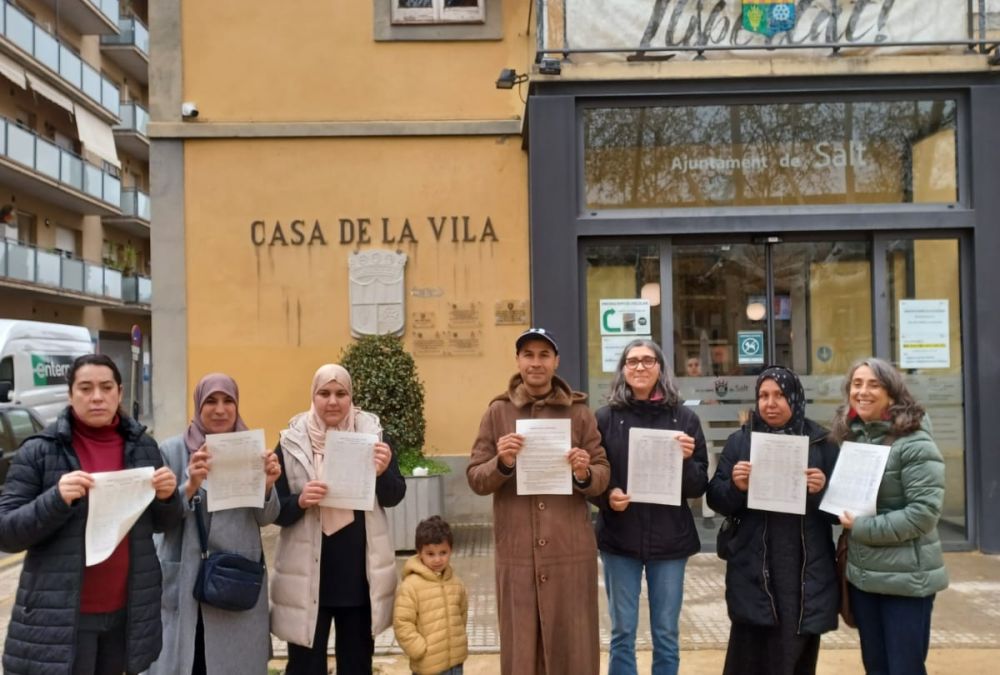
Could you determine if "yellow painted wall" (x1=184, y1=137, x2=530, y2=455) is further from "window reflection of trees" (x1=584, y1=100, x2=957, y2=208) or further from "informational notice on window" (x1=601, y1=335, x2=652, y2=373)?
"window reflection of trees" (x1=584, y1=100, x2=957, y2=208)

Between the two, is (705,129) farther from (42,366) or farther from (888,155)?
(42,366)

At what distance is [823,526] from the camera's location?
11.3 feet

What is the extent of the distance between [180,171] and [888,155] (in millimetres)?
7300

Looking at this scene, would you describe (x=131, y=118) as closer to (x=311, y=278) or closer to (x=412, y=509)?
(x=311, y=278)

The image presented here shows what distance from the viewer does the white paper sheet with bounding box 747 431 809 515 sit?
3336 mm

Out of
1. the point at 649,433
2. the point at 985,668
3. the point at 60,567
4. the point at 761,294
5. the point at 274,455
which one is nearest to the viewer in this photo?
the point at 60,567

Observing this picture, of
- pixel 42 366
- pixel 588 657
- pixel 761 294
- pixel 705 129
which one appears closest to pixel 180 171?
pixel 705 129

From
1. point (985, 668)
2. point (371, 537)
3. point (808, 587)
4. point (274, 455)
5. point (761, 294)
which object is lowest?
point (985, 668)

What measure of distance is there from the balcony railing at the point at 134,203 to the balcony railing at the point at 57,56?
2.95 metres

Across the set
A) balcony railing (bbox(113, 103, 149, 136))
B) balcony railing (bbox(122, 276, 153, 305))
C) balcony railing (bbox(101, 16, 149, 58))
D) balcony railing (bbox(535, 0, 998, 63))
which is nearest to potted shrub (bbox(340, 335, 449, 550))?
balcony railing (bbox(535, 0, 998, 63))

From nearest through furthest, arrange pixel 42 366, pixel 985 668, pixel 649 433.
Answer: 1. pixel 649 433
2. pixel 985 668
3. pixel 42 366

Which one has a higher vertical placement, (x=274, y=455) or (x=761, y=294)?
(x=761, y=294)

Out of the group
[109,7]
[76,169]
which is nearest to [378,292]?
[76,169]

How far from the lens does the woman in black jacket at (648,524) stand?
3590 mm
